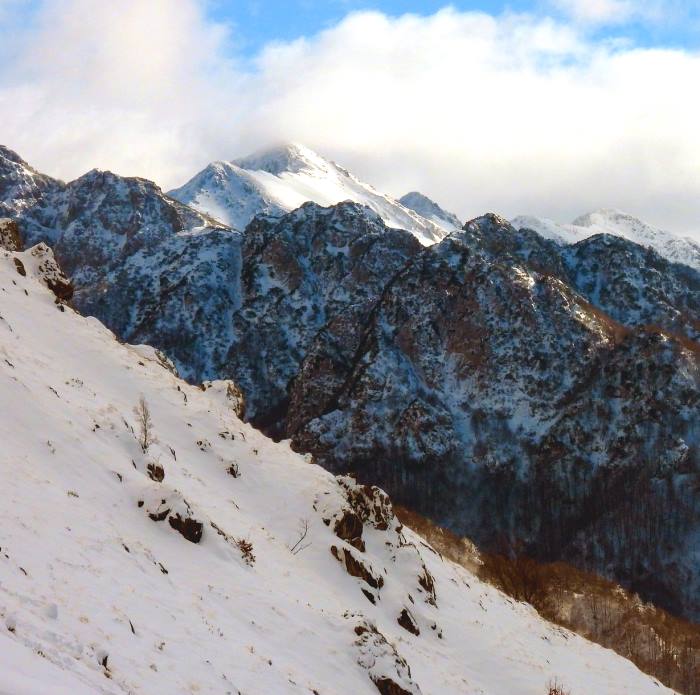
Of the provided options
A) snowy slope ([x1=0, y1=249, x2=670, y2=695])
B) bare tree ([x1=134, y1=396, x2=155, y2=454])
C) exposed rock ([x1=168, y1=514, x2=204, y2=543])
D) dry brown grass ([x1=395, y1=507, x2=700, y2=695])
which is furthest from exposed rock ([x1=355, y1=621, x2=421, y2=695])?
dry brown grass ([x1=395, y1=507, x2=700, y2=695])

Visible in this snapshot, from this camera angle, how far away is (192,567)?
957 inches

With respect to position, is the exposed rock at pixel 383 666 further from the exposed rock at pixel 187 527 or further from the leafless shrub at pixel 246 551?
the exposed rock at pixel 187 527

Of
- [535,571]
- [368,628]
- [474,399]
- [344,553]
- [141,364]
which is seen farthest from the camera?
[474,399]

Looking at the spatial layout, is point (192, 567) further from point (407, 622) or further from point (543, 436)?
point (543, 436)

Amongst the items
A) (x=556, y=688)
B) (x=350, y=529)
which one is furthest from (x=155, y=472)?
(x=556, y=688)

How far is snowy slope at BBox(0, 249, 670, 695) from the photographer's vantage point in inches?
612

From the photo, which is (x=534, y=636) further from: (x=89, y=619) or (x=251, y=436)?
(x=89, y=619)

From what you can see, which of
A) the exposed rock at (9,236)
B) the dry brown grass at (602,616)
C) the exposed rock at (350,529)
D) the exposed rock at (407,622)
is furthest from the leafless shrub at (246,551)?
the exposed rock at (9,236)

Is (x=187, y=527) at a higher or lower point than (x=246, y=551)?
lower

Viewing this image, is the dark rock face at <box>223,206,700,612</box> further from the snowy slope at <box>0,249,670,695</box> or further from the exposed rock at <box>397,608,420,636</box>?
the exposed rock at <box>397,608,420,636</box>

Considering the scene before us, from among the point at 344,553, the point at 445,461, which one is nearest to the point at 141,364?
the point at 344,553

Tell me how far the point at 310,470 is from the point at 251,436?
4.87m

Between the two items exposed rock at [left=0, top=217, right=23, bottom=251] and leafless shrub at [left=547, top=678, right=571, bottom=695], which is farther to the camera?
exposed rock at [left=0, top=217, right=23, bottom=251]

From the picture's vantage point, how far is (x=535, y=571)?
8612 cm
